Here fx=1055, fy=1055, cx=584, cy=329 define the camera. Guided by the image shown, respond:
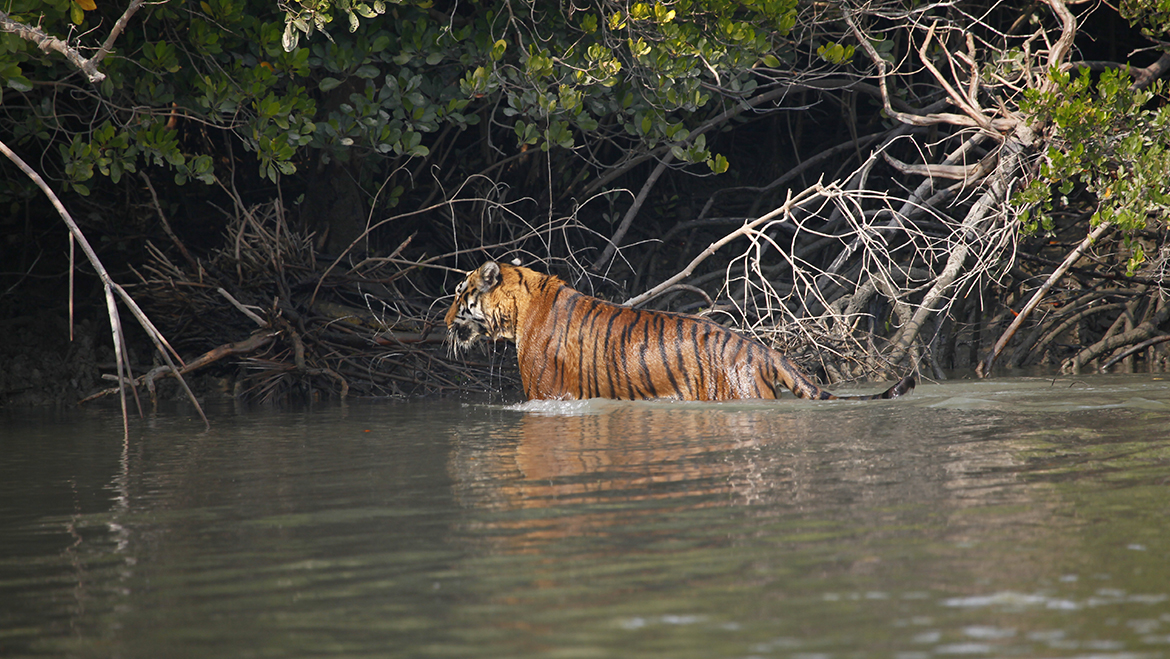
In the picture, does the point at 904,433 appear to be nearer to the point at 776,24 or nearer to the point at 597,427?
the point at 597,427

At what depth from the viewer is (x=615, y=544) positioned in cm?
298

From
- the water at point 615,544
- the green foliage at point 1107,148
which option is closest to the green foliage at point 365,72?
the green foliage at point 1107,148

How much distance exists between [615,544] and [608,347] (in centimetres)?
430

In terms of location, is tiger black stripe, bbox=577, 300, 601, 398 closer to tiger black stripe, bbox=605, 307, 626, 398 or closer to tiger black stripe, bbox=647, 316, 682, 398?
tiger black stripe, bbox=605, 307, 626, 398

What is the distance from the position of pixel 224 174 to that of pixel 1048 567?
902cm

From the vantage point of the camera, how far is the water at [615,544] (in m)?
2.24

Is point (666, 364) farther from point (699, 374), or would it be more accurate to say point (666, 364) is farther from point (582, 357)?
point (582, 357)

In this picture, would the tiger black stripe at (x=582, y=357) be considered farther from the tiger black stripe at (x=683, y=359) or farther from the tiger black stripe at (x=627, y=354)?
the tiger black stripe at (x=683, y=359)

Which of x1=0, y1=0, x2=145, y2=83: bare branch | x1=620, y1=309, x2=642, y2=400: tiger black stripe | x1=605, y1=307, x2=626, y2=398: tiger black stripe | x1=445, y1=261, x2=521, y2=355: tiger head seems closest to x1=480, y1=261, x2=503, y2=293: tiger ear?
x1=445, y1=261, x2=521, y2=355: tiger head

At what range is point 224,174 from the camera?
10.1 m

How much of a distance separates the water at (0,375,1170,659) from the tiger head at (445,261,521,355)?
2292 mm

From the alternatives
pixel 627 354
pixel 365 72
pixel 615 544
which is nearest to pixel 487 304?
pixel 627 354

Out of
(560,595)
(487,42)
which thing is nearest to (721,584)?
(560,595)

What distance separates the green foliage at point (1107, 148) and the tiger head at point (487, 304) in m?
3.76
